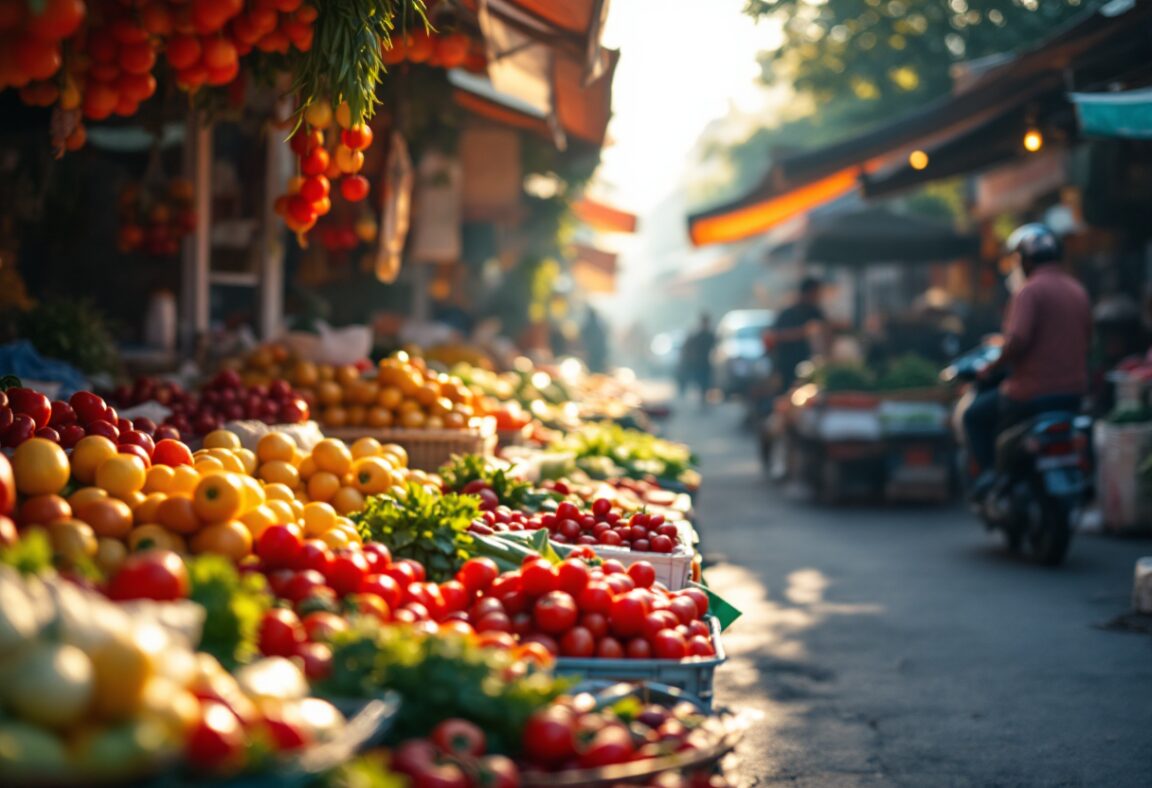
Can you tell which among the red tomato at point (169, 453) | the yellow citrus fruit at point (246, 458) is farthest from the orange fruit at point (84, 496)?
the yellow citrus fruit at point (246, 458)

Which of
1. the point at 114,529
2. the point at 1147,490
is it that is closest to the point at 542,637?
the point at 114,529

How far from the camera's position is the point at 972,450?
9.86 metres

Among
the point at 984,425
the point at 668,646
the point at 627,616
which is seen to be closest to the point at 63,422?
the point at 627,616

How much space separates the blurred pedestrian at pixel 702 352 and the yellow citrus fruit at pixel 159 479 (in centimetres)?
2408

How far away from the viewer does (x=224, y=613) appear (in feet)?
8.35

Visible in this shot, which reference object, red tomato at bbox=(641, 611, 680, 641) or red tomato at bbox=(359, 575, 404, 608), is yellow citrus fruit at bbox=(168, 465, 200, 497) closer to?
red tomato at bbox=(359, 575, 404, 608)

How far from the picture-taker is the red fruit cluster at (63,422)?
3.96 metres

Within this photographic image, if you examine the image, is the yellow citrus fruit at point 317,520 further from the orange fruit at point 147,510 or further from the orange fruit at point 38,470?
the orange fruit at point 38,470

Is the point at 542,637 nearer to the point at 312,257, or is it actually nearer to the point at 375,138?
the point at 375,138

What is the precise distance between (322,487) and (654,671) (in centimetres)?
186

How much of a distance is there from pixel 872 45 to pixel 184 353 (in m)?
19.1

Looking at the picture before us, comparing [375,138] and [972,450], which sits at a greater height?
[375,138]

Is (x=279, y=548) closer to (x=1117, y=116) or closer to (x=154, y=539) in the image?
(x=154, y=539)

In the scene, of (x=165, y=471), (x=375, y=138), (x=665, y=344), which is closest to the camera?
(x=165, y=471)
